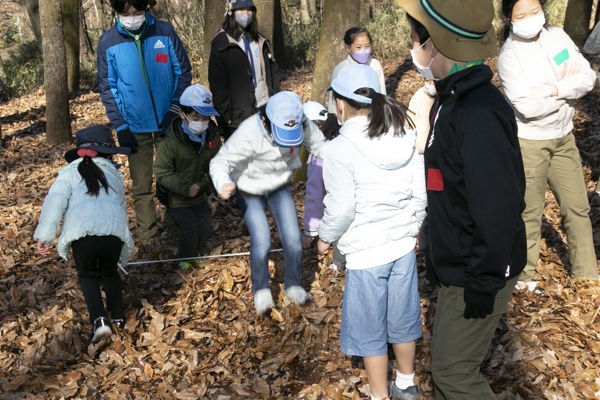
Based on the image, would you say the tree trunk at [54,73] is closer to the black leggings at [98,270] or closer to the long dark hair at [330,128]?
the long dark hair at [330,128]

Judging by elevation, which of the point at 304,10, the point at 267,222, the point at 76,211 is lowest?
the point at 267,222

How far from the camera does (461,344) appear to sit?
2738 millimetres

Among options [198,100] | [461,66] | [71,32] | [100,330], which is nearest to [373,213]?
[461,66]

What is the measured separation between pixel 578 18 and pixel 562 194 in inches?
263

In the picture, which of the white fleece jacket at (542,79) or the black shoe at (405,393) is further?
the white fleece jacket at (542,79)

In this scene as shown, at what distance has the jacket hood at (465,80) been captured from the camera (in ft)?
8.32

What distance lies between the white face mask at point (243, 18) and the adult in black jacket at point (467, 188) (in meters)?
3.93

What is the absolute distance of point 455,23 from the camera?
2609 mm

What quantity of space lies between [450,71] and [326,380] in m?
2.57

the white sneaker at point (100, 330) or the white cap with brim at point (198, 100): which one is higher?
the white cap with brim at point (198, 100)

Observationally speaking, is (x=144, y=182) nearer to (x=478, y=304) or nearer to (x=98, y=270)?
(x=98, y=270)

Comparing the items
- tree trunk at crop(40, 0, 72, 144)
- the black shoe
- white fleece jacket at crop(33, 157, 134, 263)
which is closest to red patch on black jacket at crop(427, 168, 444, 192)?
the black shoe

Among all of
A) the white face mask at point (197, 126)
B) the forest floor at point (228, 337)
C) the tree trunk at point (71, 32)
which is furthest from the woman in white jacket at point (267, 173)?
the tree trunk at point (71, 32)

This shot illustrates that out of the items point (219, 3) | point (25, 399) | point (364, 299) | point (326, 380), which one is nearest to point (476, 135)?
point (364, 299)
